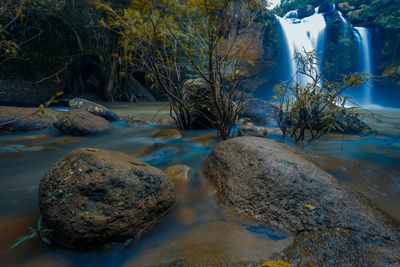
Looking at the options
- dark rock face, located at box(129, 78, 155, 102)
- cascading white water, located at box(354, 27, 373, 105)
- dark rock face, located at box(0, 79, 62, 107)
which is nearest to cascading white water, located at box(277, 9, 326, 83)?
cascading white water, located at box(354, 27, 373, 105)

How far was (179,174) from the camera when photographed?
7.34 ft

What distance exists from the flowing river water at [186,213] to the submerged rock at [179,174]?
0.09 meters

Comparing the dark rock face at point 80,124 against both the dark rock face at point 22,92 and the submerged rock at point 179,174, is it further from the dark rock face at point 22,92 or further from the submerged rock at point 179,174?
the dark rock face at point 22,92

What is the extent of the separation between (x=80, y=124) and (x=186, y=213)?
3.55 meters

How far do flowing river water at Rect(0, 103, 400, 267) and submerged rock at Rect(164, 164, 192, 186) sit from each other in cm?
9

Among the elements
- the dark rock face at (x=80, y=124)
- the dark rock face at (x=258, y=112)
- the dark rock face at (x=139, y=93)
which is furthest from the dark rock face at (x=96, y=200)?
the dark rock face at (x=139, y=93)

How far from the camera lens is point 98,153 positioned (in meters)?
1.63

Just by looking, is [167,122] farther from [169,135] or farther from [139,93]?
[139,93]

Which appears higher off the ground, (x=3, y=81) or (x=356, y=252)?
(x=3, y=81)

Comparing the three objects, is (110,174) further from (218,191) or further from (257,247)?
(257,247)

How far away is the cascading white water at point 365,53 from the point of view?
59.8ft

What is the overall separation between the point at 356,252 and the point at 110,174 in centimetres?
170

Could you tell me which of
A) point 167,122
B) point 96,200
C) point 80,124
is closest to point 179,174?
point 96,200

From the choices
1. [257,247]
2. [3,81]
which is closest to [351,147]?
[257,247]
